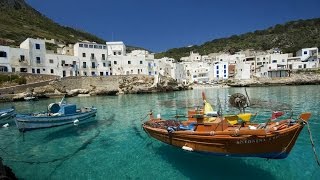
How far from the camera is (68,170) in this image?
10.5 meters

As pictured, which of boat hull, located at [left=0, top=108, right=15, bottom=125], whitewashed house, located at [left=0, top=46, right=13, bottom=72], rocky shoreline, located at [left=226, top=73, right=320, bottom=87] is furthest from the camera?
rocky shoreline, located at [left=226, top=73, right=320, bottom=87]

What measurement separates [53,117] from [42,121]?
808 mm

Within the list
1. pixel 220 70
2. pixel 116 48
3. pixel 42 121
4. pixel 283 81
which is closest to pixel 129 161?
→ pixel 42 121

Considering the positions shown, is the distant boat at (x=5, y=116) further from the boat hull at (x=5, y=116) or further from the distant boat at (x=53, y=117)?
the distant boat at (x=53, y=117)

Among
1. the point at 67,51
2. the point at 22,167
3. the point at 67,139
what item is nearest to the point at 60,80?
the point at 67,51

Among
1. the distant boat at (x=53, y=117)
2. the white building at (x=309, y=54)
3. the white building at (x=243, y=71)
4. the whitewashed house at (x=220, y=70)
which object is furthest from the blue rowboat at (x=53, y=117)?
the white building at (x=309, y=54)

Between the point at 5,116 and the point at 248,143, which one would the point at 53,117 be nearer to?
the point at 5,116

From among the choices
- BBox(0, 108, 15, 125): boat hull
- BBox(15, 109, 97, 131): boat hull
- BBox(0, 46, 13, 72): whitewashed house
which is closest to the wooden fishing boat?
BBox(15, 109, 97, 131): boat hull

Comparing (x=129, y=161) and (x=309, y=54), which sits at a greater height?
(x=309, y=54)

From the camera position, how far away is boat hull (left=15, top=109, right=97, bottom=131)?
57.4 feet

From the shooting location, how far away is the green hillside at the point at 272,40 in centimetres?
11347

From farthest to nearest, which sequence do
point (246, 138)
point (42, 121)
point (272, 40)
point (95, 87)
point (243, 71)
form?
point (272, 40) < point (243, 71) < point (95, 87) < point (42, 121) < point (246, 138)

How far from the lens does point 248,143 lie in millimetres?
9062

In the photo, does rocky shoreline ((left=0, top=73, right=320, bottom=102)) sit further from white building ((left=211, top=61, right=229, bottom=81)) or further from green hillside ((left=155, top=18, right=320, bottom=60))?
green hillside ((left=155, top=18, right=320, bottom=60))
